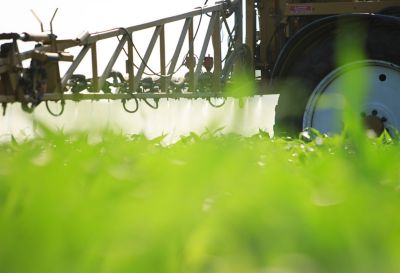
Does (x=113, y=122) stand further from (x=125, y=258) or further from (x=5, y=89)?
(x=5, y=89)

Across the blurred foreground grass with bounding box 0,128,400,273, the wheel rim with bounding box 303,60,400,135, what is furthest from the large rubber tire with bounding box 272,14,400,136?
the blurred foreground grass with bounding box 0,128,400,273

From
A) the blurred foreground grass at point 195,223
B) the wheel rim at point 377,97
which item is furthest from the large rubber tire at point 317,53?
the blurred foreground grass at point 195,223

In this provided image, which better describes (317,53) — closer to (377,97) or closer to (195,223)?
(377,97)

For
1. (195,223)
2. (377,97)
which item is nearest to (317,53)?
(377,97)

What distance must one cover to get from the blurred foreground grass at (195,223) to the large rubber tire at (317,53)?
3.35 meters

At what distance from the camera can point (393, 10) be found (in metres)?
4.50

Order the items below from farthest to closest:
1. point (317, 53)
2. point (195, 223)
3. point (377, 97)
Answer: point (317, 53)
point (377, 97)
point (195, 223)

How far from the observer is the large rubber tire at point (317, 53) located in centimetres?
396

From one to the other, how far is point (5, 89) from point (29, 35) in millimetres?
573

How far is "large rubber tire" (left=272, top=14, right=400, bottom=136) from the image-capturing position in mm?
3957

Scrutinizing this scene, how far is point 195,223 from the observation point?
49cm

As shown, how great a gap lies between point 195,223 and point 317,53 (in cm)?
382

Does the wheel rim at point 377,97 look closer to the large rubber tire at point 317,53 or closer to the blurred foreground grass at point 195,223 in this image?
the large rubber tire at point 317,53

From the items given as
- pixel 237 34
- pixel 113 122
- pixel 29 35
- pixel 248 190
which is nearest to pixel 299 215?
pixel 248 190
